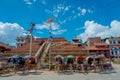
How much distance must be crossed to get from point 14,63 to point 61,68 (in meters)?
5.10

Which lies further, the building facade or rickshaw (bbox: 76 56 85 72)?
the building facade

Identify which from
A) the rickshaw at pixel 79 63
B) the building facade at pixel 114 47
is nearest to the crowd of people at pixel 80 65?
the rickshaw at pixel 79 63

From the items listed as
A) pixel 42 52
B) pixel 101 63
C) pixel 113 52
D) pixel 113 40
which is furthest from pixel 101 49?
pixel 101 63

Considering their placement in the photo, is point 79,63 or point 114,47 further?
point 114,47

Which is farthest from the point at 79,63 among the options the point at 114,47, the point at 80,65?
the point at 114,47

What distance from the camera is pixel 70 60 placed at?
2042cm

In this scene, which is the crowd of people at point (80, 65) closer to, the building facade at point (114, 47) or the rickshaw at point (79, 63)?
the rickshaw at point (79, 63)

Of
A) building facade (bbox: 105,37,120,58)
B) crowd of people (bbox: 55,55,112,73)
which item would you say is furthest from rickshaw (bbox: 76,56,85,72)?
building facade (bbox: 105,37,120,58)

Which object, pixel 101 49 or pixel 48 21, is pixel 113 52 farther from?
pixel 48 21

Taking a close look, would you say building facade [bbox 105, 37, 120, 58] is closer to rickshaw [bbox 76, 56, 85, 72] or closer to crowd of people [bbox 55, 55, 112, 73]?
crowd of people [bbox 55, 55, 112, 73]

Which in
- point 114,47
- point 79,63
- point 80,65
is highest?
point 114,47

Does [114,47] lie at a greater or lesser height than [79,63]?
greater

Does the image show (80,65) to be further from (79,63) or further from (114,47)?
(114,47)

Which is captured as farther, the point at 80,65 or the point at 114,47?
the point at 114,47
